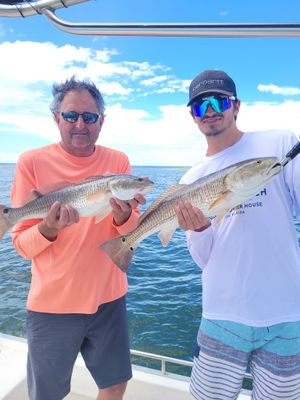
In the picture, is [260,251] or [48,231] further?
[48,231]

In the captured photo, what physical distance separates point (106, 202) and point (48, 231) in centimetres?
64

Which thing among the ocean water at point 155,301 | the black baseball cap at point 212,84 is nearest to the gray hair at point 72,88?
the black baseball cap at point 212,84

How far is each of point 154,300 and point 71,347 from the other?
19.2 ft

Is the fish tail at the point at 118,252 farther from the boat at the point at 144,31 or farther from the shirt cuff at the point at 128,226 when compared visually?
the boat at the point at 144,31

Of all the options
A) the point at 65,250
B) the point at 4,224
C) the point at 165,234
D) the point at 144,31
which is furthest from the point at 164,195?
the point at 4,224

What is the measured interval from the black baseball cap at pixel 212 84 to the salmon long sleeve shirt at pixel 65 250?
1.17 metres

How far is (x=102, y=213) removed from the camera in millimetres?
3168

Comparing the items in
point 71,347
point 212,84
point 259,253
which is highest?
point 212,84

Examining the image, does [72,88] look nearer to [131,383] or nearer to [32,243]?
[32,243]

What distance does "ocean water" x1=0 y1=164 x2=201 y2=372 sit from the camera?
22.5 ft

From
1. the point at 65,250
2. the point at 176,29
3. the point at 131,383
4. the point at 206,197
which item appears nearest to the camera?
the point at 176,29

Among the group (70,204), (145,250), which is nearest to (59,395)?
(70,204)

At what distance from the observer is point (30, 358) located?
3062 millimetres

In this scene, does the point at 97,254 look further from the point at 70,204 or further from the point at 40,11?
the point at 40,11
